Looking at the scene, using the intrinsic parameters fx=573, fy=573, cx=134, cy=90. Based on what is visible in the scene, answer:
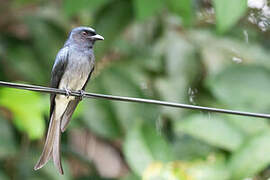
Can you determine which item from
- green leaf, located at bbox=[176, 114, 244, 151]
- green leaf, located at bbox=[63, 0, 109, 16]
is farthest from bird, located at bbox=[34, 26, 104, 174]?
green leaf, located at bbox=[176, 114, 244, 151]

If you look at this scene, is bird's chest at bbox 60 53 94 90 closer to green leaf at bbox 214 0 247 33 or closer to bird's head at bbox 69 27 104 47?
bird's head at bbox 69 27 104 47

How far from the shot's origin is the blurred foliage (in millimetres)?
4234

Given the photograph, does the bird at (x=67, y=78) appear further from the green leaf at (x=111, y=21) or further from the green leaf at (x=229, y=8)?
the green leaf at (x=229, y=8)

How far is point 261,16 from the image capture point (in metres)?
6.45

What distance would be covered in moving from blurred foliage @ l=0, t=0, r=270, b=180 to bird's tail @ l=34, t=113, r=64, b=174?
22 centimetres

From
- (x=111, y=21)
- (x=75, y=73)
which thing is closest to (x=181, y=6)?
(x=75, y=73)

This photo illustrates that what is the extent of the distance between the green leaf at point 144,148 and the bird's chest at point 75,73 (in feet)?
1.82

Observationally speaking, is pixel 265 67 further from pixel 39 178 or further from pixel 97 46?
pixel 39 178

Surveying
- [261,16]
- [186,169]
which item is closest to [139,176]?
[186,169]

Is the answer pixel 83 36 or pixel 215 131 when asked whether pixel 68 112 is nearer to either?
pixel 83 36

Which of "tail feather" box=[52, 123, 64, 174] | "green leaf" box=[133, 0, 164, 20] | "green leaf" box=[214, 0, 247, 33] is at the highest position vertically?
"green leaf" box=[133, 0, 164, 20]

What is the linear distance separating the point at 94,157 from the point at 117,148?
0.27m

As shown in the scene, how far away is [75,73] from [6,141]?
1.10 m

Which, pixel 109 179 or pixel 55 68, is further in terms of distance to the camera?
pixel 109 179
